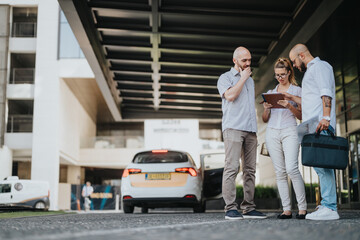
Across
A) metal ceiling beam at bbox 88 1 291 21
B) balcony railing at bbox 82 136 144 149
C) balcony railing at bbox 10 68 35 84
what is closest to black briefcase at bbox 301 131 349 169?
metal ceiling beam at bbox 88 1 291 21

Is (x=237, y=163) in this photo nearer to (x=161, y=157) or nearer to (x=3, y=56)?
(x=161, y=157)

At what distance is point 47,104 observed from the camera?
3177 centimetres

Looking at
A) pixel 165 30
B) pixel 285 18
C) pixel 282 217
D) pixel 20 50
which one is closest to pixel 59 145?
pixel 20 50

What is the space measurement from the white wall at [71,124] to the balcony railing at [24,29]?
12.9 ft

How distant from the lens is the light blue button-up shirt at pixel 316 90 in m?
5.34

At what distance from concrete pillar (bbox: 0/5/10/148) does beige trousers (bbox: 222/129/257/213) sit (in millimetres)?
27597

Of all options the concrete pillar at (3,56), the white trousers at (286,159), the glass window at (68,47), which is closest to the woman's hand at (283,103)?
the white trousers at (286,159)

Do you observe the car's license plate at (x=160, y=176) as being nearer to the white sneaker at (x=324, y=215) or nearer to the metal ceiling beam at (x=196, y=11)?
the metal ceiling beam at (x=196, y=11)

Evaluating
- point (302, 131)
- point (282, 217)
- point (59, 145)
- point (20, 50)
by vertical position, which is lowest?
point (282, 217)

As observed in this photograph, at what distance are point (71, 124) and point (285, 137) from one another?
30633mm

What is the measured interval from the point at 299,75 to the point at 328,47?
5.51ft

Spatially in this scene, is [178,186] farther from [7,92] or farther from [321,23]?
[7,92]

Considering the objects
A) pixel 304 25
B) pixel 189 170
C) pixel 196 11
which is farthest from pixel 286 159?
pixel 196 11

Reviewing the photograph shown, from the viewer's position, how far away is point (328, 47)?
1099 centimetres
